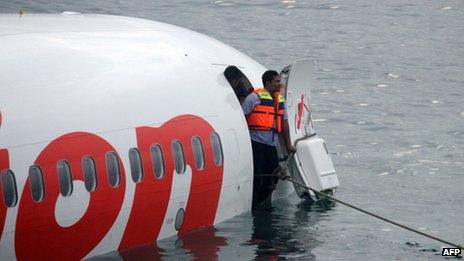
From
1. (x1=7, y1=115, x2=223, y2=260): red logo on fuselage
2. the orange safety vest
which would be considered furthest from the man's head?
(x1=7, y1=115, x2=223, y2=260): red logo on fuselage

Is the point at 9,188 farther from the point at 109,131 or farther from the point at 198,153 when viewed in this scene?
the point at 198,153

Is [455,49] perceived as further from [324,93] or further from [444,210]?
[444,210]

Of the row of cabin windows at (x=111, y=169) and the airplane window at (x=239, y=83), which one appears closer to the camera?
the row of cabin windows at (x=111, y=169)

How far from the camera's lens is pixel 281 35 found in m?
70.9

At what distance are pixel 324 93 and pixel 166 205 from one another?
30.5 metres

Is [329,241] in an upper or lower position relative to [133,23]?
lower

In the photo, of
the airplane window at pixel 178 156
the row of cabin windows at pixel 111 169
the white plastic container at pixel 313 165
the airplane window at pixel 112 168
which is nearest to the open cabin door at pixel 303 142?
the white plastic container at pixel 313 165

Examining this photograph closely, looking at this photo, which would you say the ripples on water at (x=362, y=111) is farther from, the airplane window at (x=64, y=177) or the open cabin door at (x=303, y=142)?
the airplane window at (x=64, y=177)

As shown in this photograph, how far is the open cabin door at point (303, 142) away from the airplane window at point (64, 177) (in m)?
8.01

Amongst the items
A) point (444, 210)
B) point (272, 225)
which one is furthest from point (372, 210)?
point (272, 225)

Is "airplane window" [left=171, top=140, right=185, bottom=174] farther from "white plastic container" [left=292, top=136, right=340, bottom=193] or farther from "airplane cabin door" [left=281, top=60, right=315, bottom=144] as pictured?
"white plastic container" [left=292, top=136, right=340, bottom=193]

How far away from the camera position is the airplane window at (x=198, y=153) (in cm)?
2644

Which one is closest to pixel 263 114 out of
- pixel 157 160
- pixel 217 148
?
pixel 217 148

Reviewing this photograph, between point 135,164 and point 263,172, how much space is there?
510 centimetres
